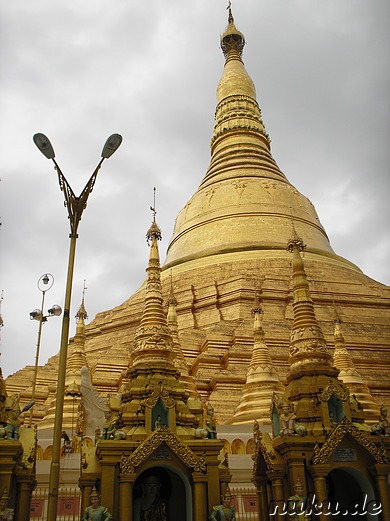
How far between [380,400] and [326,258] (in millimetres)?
13860

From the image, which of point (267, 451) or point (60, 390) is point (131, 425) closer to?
point (267, 451)

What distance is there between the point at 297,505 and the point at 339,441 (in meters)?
1.44

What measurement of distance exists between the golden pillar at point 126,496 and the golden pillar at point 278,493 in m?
2.68

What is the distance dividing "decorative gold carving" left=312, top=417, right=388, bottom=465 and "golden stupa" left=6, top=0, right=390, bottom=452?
5878 millimetres

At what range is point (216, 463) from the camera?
10500 millimetres

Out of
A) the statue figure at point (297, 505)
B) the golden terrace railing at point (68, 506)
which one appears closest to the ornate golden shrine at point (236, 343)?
the statue figure at point (297, 505)

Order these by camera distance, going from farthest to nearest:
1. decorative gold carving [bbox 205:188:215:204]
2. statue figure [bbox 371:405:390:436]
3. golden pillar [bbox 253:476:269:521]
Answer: decorative gold carving [bbox 205:188:215:204] < golden pillar [bbox 253:476:269:521] < statue figure [bbox 371:405:390:436]

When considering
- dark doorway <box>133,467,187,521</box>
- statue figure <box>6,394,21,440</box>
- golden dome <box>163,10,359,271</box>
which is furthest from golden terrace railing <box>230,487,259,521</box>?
golden dome <box>163,10,359,271</box>

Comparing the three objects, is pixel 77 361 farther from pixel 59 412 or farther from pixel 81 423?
pixel 59 412

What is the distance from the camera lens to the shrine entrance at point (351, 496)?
34.6ft

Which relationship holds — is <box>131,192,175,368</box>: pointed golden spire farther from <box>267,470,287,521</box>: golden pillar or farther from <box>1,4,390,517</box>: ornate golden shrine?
<box>267,470,287,521</box>: golden pillar

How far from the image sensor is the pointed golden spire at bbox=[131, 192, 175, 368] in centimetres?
1244

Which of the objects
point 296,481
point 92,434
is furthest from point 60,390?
point 92,434

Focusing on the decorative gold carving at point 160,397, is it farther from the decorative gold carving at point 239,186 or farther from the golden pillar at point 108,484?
the decorative gold carving at point 239,186
